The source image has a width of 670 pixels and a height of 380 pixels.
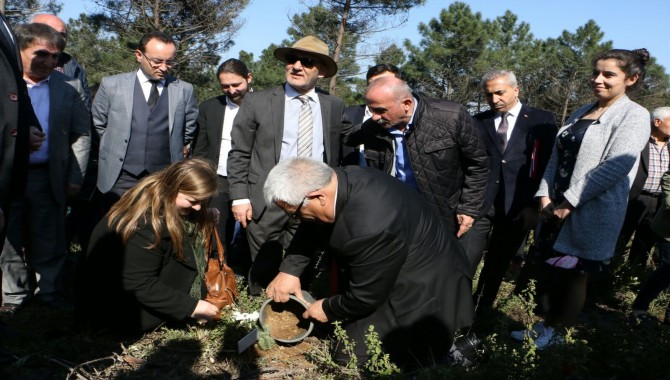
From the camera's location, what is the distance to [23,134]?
2.41 m

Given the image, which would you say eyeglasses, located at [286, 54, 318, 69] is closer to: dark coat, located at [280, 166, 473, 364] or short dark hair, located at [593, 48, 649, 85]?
dark coat, located at [280, 166, 473, 364]

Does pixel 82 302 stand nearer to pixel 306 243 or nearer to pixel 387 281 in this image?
pixel 306 243

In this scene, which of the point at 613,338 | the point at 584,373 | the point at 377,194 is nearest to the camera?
the point at 584,373

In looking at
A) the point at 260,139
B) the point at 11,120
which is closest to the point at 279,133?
the point at 260,139

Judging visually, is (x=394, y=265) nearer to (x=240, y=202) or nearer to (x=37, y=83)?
(x=240, y=202)

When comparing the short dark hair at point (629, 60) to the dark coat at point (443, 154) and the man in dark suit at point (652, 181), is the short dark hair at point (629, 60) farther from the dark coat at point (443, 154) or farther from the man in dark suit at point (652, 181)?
the man in dark suit at point (652, 181)

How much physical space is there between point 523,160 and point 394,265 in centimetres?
174

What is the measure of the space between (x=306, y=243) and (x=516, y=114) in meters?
1.93

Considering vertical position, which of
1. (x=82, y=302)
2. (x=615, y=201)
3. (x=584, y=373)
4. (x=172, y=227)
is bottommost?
(x=82, y=302)

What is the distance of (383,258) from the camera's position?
118 inches

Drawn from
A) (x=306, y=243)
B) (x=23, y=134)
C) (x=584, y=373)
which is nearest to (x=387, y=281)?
(x=306, y=243)

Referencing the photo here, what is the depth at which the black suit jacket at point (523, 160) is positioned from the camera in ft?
14.0

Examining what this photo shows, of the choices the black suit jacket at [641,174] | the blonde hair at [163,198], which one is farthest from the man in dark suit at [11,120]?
the black suit jacket at [641,174]

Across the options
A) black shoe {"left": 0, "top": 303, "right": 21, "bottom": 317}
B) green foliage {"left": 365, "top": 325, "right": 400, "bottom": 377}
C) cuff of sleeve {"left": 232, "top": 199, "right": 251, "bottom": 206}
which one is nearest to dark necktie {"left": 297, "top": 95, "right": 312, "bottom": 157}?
cuff of sleeve {"left": 232, "top": 199, "right": 251, "bottom": 206}
